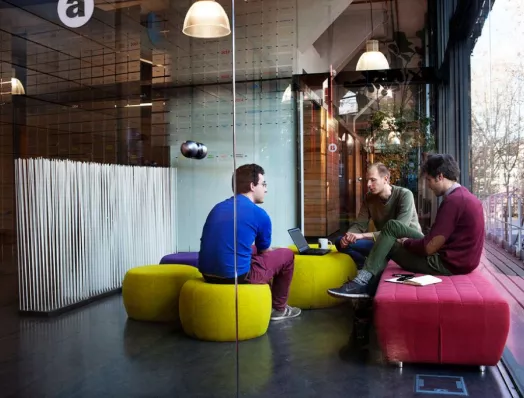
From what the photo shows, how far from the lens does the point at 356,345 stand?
2.93 meters

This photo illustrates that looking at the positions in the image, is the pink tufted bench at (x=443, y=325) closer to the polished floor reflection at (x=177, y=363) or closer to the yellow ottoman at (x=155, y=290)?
the polished floor reflection at (x=177, y=363)

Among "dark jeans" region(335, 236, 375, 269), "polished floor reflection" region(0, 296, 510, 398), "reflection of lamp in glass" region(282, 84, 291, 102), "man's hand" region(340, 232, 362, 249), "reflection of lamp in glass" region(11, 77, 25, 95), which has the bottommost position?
"polished floor reflection" region(0, 296, 510, 398)

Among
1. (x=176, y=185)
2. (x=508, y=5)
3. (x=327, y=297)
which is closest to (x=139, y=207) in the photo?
(x=176, y=185)

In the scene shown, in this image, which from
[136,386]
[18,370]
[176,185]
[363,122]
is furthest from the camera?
[363,122]

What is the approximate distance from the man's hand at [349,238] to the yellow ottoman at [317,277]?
0.08m

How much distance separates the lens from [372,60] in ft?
13.7

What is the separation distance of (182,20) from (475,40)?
1.89 meters

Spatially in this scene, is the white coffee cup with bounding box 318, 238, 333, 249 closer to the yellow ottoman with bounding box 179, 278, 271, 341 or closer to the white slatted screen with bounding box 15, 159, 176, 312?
the yellow ottoman with bounding box 179, 278, 271, 341

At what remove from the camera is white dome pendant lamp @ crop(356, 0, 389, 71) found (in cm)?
411

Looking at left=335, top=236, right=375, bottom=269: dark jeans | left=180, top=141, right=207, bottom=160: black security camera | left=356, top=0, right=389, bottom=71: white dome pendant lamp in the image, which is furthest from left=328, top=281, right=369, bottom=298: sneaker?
left=356, top=0, right=389, bottom=71: white dome pendant lamp

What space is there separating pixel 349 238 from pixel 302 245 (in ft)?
1.37

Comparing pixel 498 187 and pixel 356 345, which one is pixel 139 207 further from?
pixel 498 187

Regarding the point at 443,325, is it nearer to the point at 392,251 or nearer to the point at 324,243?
the point at 392,251

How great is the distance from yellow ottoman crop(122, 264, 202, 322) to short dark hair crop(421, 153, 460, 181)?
1589 millimetres
